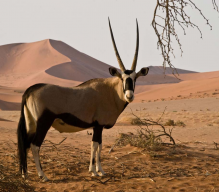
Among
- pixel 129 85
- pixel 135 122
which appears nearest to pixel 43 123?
pixel 129 85

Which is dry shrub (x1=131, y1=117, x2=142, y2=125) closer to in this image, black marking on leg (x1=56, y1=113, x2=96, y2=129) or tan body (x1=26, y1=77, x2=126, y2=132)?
tan body (x1=26, y1=77, x2=126, y2=132)

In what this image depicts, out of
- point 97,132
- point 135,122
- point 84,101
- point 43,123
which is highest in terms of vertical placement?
point 84,101

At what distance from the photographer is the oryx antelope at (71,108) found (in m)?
5.45

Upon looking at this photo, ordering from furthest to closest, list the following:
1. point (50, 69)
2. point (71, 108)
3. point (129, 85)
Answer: point (50, 69), point (71, 108), point (129, 85)

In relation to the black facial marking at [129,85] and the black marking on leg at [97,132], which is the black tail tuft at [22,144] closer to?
the black marking on leg at [97,132]

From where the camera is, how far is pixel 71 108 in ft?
18.5

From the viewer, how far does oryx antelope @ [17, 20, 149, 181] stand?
214 inches

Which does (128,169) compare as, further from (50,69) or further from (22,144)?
(50,69)

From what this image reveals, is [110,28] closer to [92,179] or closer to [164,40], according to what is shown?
[164,40]

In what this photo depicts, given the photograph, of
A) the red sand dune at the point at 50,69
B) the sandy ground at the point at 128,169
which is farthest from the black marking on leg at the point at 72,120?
the red sand dune at the point at 50,69

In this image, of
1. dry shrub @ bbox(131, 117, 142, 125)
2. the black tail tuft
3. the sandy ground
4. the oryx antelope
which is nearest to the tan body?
the oryx antelope

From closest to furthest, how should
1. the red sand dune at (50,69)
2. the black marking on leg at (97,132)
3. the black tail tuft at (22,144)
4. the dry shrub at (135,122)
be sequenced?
the black tail tuft at (22,144), the black marking on leg at (97,132), the dry shrub at (135,122), the red sand dune at (50,69)

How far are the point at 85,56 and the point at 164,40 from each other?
375ft

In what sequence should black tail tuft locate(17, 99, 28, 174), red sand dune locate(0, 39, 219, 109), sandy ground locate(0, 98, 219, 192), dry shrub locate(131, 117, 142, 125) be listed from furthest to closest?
red sand dune locate(0, 39, 219, 109), dry shrub locate(131, 117, 142, 125), black tail tuft locate(17, 99, 28, 174), sandy ground locate(0, 98, 219, 192)
